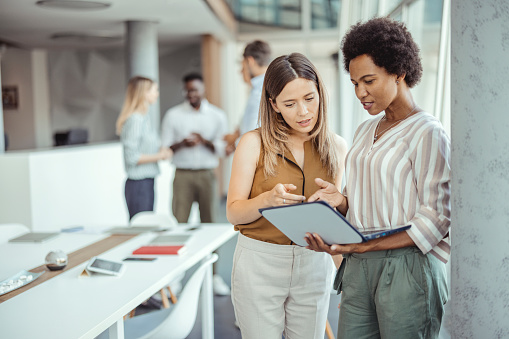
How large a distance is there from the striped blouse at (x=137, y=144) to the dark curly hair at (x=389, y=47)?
3.13 m

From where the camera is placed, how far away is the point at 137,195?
15.4 ft

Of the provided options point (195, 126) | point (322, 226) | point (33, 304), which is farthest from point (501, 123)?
point (195, 126)

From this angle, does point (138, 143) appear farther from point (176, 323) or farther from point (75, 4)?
point (75, 4)

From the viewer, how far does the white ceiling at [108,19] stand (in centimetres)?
795

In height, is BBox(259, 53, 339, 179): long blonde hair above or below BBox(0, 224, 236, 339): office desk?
above

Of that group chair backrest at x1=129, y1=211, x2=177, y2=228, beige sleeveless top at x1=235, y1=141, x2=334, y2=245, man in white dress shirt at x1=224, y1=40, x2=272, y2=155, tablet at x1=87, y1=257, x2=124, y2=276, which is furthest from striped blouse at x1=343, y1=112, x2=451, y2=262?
chair backrest at x1=129, y1=211, x2=177, y2=228

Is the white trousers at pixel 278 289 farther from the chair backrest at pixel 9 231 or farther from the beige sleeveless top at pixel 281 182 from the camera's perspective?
the chair backrest at pixel 9 231

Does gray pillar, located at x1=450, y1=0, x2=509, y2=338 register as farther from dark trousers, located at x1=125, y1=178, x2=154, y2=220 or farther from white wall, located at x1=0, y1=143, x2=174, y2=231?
dark trousers, located at x1=125, y1=178, x2=154, y2=220

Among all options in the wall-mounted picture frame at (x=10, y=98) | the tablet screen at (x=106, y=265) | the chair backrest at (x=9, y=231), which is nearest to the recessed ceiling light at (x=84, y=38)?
the wall-mounted picture frame at (x=10, y=98)

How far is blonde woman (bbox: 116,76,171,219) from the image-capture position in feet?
15.1

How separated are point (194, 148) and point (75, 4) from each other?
3.95 metres

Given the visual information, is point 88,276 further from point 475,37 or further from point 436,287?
point 475,37

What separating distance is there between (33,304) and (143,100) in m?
2.80

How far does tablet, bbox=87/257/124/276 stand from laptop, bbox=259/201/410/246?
3.38 feet
